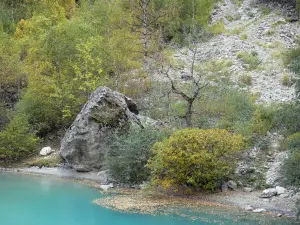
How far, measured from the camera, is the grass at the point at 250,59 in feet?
117

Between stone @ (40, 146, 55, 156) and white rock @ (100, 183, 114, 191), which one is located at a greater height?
stone @ (40, 146, 55, 156)

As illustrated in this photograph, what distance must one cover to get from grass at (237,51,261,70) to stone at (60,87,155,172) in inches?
518

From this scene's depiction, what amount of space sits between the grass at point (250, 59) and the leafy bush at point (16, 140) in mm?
17708

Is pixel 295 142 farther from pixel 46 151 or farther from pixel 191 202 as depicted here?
pixel 46 151

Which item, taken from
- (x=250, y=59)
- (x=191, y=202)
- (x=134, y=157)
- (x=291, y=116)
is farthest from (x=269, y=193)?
(x=250, y=59)

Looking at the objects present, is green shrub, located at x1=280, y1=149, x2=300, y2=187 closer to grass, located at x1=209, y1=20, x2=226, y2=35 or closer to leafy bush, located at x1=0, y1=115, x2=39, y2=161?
leafy bush, located at x1=0, y1=115, x2=39, y2=161

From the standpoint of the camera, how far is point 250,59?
36.2 m

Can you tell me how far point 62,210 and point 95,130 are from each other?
7.15 meters

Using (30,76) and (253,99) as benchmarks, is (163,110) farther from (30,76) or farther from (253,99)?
(30,76)

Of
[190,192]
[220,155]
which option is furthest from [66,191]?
[220,155]

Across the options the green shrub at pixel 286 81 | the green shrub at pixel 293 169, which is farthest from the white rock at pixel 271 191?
the green shrub at pixel 286 81

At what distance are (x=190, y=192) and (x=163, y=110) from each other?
9693 mm

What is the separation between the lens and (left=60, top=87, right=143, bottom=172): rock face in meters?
25.7

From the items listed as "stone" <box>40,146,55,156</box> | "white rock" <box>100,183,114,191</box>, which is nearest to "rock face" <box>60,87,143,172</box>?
"white rock" <box>100,183,114,191</box>
